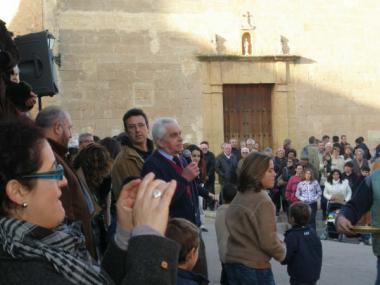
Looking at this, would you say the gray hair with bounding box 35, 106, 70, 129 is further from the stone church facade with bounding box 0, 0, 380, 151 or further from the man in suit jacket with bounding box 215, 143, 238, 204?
the stone church facade with bounding box 0, 0, 380, 151

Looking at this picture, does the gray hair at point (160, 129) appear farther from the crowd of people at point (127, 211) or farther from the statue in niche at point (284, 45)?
the statue in niche at point (284, 45)

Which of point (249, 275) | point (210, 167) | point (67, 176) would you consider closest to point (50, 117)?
point (67, 176)

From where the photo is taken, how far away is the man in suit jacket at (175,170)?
500 cm

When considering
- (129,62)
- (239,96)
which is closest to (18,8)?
(129,62)

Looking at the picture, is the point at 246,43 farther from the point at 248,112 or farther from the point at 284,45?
the point at 248,112

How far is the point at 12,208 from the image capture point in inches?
82.3

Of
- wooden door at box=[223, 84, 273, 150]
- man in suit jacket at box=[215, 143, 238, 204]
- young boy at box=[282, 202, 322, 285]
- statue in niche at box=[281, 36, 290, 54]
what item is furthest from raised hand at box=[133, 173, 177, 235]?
statue in niche at box=[281, 36, 290, 54]

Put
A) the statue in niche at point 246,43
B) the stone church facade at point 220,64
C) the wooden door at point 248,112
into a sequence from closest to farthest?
1. the stone church facade at point 220,64
2. the statue in niche at point 246,43
3. the wooden door at point 248,112

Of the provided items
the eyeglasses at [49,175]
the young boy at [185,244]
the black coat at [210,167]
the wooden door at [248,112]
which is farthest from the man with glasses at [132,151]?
the wooden door at [248,112]

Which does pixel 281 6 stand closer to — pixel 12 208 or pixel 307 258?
pixel 307 258

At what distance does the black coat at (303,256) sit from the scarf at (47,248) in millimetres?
4214

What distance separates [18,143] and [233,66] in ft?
61.6

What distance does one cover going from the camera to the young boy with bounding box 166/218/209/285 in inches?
133

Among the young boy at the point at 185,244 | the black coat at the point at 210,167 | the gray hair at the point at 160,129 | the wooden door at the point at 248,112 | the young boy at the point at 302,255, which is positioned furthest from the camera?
the wooden door at the point at 248,112
